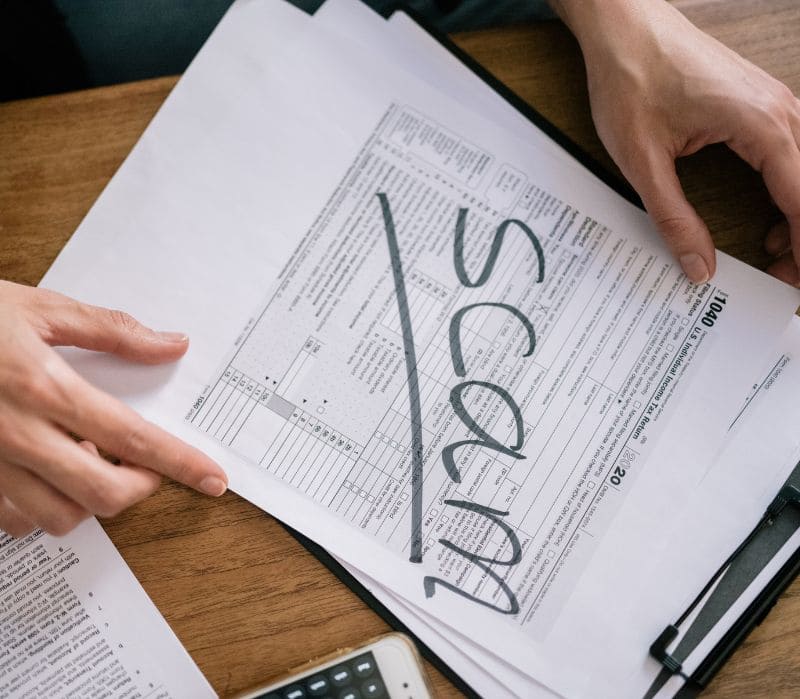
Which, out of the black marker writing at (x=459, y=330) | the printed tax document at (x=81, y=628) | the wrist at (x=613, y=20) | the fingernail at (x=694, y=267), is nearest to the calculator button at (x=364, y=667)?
the printed tax document at (x=81, y=628)

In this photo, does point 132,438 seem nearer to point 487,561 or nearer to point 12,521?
point 12,521

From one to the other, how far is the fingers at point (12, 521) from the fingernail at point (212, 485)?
12 centimetres

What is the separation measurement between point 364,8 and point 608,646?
1.69 ft

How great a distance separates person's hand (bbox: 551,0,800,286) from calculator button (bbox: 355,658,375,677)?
0.36m

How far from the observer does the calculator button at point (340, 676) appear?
47cm

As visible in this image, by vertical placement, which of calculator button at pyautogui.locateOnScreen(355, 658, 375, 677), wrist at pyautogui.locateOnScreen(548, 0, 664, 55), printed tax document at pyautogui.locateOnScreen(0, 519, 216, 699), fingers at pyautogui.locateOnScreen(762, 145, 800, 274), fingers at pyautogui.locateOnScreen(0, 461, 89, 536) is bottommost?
printed tax document at pyautogui.locateOnScreen(0, 519, 216, 699)

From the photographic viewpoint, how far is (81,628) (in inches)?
18.8

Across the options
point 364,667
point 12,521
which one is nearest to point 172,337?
point 12,521

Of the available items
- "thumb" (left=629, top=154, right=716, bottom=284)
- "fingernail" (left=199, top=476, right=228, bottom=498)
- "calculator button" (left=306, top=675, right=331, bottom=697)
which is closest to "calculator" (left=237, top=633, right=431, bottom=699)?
"calculator button" (left=306, top=675, right=331, bottom=697)

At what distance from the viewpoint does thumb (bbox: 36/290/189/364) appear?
19.0 inches

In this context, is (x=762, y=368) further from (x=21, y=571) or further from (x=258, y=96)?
(x=21, y=571)

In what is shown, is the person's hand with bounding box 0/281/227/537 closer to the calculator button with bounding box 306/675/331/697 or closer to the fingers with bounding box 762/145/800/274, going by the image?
the calculator button with bounding box 306/675/331/697

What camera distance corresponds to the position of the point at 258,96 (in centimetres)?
54

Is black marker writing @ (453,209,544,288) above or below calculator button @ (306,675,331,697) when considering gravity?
above
